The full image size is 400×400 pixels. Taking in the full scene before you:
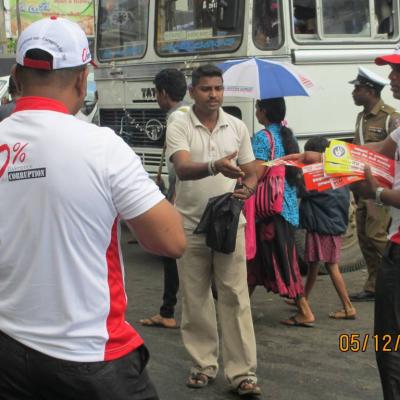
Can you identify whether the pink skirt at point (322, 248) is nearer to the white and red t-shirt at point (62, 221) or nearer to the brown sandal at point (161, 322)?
the brown sandal at point (161, 322)

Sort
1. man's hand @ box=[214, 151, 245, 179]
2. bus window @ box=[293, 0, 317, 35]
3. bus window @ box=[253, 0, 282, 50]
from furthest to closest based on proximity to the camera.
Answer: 1. bus window @ box=[293, 0, 317, 35]
2. bus window @ box=[253, 0, 282, 50]
3. man's hand @ box=[214, 151, 245, 179]

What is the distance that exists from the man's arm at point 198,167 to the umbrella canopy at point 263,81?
1.20 m

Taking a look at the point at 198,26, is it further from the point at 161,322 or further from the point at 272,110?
the point at 161,322

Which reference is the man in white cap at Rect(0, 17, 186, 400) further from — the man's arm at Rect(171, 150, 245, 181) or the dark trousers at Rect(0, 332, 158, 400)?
the man's arm at Rect(171, 150, 245, 181)

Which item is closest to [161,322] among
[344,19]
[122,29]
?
[344,19]

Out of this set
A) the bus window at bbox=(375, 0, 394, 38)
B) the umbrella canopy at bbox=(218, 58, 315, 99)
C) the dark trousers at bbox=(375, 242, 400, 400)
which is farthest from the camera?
the bus window at bbox=(375, 0, 394, 38)

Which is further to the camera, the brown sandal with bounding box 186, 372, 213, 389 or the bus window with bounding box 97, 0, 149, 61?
the bus window with bounding box 97, 0, 149, 61

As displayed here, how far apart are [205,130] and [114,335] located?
225cm

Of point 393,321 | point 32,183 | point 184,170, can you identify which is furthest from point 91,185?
point 184,170

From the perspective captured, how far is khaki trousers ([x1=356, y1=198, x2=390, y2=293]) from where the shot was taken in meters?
5.80

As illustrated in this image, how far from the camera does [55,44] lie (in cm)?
192

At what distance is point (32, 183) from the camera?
73.6 inches

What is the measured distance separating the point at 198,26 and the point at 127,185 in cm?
527

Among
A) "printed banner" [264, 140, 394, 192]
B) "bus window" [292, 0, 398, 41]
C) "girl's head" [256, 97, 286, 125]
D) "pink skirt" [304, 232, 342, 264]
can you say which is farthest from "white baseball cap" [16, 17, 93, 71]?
"bus window" [292, 0, 398, 41]
